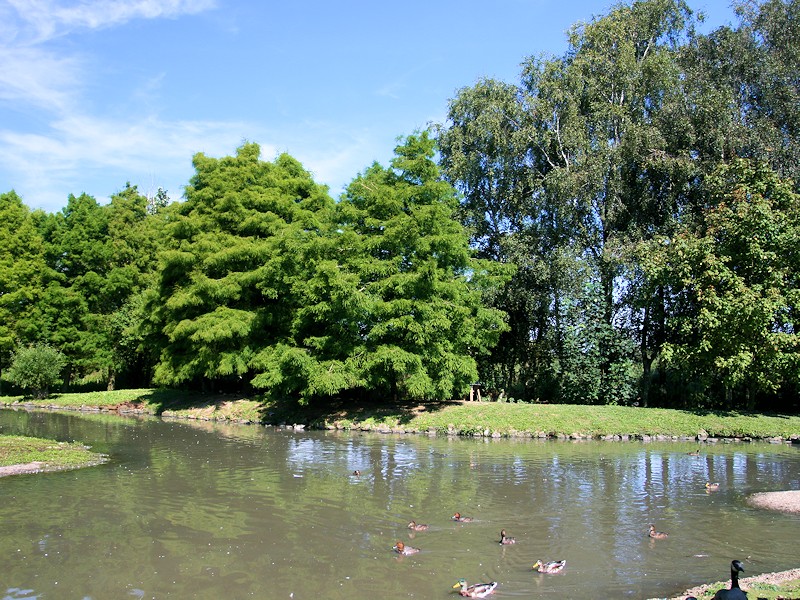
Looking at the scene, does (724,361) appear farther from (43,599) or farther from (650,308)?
(43,599)

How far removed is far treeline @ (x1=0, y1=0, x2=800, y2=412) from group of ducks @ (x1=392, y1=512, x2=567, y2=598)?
17952 mm

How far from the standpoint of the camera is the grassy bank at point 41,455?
20984mm

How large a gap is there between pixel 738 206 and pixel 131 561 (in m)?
33.0

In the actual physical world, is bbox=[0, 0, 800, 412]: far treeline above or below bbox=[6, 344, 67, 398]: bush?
above

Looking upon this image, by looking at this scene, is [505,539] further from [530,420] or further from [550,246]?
[550,246]

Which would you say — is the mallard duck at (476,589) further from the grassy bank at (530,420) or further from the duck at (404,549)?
the grassy bank at (530,420)

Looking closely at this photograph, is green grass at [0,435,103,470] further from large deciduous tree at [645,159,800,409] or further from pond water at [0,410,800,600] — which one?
large deciduous tree at [645,159,800,409]

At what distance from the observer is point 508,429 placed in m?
33.1

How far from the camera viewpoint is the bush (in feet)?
155

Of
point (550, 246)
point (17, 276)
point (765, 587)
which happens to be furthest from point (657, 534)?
point (17, 276)

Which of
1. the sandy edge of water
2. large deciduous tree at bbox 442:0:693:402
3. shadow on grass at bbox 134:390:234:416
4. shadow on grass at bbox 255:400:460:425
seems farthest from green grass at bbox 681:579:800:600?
shadow on grass at bbox 134:390:234:416

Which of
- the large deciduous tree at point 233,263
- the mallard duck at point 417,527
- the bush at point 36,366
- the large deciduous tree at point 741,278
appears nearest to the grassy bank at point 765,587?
the mallard duck at point 417,527

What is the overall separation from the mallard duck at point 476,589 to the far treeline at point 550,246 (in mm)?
22100

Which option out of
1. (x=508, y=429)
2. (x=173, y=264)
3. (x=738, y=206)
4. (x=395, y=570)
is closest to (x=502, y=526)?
(x=395, y=570)
